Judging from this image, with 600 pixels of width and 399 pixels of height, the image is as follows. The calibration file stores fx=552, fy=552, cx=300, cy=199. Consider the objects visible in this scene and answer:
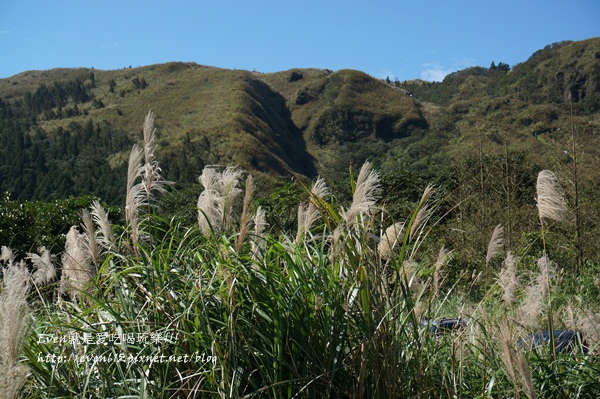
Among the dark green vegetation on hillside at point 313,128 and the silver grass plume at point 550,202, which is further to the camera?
the dark green vegetation on hillside at point 313,128

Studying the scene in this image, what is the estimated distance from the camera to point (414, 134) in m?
80.1

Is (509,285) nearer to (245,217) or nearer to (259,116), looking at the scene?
(245,217)

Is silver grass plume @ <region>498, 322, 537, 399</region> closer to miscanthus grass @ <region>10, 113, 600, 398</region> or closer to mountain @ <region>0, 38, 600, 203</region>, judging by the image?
miscanthus grass @ <region>10, 113, 600, 398</region>

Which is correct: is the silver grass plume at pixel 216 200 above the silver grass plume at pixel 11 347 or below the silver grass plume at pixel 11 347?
above

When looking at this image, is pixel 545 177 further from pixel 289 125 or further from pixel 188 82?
pixel 289 125

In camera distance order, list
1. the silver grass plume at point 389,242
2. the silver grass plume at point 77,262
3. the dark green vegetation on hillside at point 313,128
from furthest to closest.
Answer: the dark green vegetation on hillside at point 313,128
the silver grass plume at point 77,262
the silver grass plume at point 389,242

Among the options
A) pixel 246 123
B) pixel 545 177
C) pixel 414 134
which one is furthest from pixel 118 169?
pixel 414 134

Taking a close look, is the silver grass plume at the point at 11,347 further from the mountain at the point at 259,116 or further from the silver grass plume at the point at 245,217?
the mountain at the point at 259,116

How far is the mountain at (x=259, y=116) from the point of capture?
151 ft

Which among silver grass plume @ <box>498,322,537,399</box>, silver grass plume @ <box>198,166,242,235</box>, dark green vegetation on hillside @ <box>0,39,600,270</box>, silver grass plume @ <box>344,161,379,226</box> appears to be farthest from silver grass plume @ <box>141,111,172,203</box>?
dark green vegetation on hillside @ <box>0,39,600,270</box>

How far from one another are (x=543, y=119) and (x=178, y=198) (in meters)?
49.6

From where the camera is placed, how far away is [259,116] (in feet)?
260

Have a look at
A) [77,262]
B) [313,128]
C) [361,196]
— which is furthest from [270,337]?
[313,128]

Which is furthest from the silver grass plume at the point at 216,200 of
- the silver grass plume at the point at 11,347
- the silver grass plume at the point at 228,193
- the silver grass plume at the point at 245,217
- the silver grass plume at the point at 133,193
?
the silver grass plume at the point at 11,347
